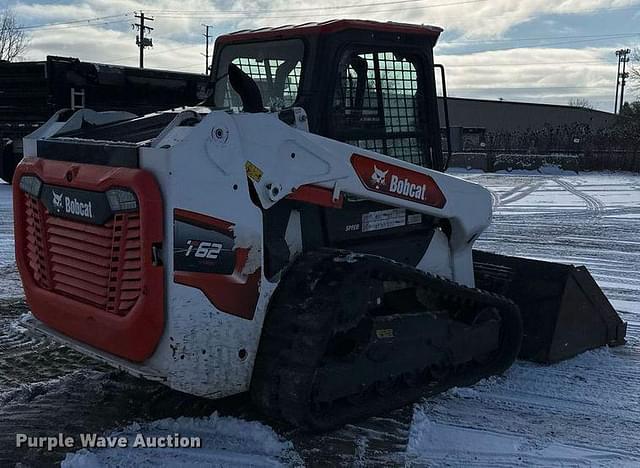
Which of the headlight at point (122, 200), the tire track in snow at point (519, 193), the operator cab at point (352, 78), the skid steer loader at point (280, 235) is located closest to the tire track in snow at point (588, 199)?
the tire track in snow at point (519, 193)

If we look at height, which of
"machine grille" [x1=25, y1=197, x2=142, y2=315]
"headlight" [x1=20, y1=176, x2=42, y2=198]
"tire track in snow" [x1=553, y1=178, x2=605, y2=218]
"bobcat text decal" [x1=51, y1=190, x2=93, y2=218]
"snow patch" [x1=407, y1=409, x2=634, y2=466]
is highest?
"headlight" [x1=20, y1=176, x2=42, y2=198]

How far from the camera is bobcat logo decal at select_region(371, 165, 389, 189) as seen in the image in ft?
13.1

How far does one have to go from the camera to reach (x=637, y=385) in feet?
15.4

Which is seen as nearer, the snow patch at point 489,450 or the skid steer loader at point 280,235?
the skid steer loader at point 280,235

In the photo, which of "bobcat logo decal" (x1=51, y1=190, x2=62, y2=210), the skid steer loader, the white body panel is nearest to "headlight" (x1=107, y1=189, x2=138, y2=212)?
the skid steer loader

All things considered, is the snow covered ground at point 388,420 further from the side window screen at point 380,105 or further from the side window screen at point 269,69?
the side window screen at point 269,69

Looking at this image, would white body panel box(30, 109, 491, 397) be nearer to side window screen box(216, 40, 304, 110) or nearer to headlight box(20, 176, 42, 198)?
side window screen box(216, 40, 304, 110)

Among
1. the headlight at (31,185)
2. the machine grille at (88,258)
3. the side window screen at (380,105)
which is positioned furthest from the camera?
the side window screen at (380,105)

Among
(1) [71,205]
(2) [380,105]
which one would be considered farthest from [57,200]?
(2) [380,105]

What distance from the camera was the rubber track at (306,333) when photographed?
3439mm

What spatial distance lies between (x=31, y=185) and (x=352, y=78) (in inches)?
76.9

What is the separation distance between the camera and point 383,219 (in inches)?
169

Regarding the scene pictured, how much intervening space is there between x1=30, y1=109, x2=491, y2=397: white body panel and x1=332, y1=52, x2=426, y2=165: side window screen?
1.28ft

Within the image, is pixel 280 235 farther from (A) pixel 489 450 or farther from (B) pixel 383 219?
(A) pixel 489 450
